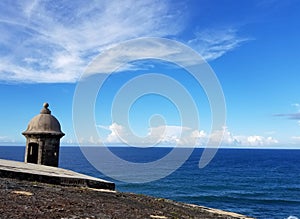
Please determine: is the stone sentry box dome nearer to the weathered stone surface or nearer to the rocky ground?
the weathered stone surface

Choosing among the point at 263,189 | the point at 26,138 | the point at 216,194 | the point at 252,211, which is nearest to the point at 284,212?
the point at 252,211

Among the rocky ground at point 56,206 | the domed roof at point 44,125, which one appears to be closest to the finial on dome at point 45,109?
the domed roof at point 44,125

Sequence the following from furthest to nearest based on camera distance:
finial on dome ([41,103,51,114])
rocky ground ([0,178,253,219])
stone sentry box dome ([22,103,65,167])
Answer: finial on dome ([41,103,51,114]), stone sentry box dome ([22,103,65,167]), rocky ground ([0,178,253,219])

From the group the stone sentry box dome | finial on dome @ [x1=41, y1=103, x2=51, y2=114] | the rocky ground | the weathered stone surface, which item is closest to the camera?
the rocky ground

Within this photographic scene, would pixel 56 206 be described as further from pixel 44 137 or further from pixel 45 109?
pixel 45 109

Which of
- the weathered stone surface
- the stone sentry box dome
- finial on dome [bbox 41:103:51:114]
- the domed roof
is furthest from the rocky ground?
finial on dome [bbox 41:103:51:114]

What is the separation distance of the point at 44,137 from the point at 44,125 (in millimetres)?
722

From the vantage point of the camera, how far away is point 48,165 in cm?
2038

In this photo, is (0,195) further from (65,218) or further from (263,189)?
(263,189)

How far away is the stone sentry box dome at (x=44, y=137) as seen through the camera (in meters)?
20.1

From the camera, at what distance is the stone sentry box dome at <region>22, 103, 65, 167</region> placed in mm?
20062

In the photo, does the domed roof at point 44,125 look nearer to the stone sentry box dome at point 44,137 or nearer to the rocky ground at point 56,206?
the stone sentry box dome at point 44,137

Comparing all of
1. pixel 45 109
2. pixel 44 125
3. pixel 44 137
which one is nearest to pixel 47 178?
pixel 44 137

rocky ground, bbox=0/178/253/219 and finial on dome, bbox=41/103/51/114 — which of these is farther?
finial on dome, bbox=41/103/51/114
